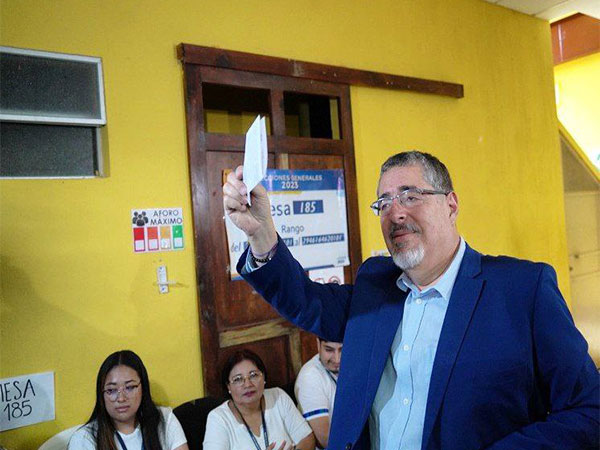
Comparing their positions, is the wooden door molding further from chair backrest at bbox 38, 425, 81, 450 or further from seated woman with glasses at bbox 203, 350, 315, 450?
chair backrest at bbox 38, 425, 81, 450

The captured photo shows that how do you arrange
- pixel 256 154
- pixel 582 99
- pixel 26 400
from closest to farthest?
pixel 256 154 < pixel 26 400 < pixel 582 99

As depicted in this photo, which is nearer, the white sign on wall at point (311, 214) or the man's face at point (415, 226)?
the man's face at point (415, 226)

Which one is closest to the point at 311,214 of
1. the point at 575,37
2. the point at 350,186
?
the point at 350,186

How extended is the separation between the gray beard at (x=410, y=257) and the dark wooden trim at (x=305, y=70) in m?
2.07

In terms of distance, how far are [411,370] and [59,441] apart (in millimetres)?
1991

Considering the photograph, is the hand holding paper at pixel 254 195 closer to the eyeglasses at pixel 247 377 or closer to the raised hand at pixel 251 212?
the raised hand at pixel 251 212

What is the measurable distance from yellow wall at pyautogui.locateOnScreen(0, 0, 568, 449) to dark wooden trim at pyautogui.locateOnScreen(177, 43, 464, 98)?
80 millimetres

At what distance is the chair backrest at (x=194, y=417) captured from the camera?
277 cm

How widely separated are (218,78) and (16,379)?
1.98 meters

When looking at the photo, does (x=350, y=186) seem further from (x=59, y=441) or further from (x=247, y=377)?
(x=59, y=441)

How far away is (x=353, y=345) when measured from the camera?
1475 millimetres

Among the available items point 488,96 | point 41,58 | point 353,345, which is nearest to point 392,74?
point 488,96

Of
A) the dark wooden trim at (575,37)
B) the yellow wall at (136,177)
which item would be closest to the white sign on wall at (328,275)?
the yellow wall at (136,177)

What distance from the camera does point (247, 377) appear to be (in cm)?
274
